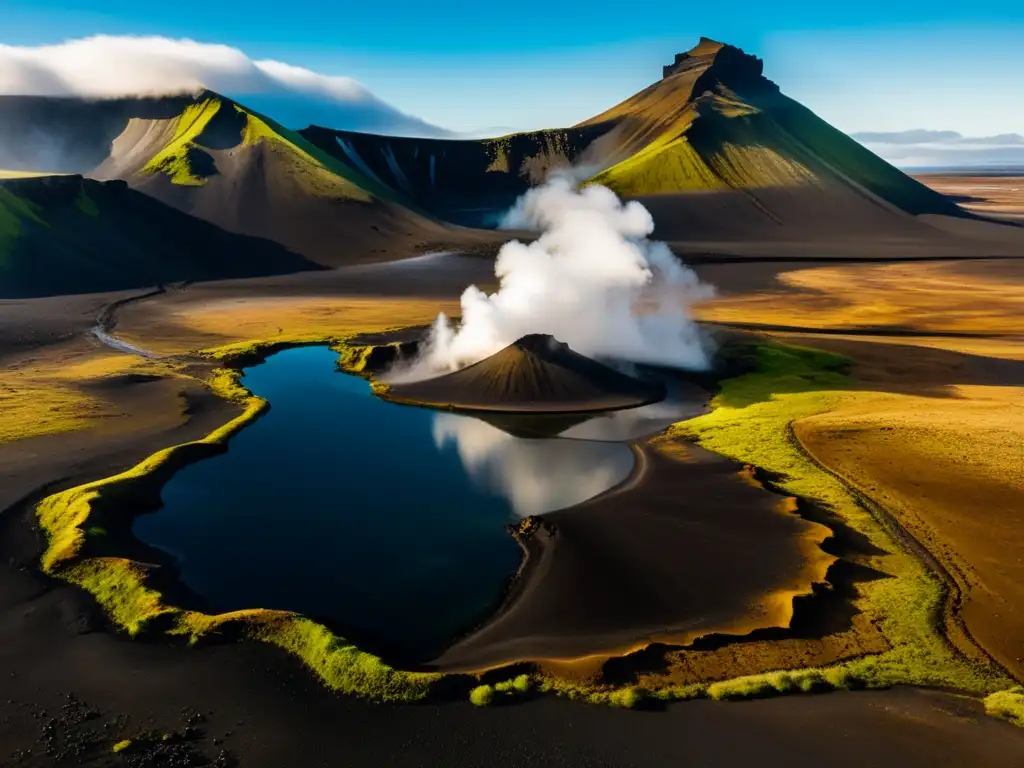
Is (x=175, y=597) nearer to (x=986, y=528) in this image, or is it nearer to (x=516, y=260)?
(x=986, y=528)

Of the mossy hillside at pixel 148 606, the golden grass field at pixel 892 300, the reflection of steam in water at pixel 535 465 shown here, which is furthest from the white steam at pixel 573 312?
the mossy hillside at pixel 148 606

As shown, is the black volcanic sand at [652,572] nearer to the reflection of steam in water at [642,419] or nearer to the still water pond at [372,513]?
the still water pond at [372,513]

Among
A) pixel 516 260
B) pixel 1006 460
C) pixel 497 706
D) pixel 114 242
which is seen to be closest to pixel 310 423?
pixel 516 260

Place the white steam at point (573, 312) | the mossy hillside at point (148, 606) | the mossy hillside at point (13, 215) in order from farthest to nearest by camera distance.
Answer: the mossy hillside at point (13, 215), the white steam at point (573, 312), the mossy hillside at point (148, 606)

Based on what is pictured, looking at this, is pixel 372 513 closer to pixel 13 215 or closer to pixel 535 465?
pixel 535 465

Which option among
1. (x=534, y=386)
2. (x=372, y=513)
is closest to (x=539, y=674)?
(x=372, y=513)
